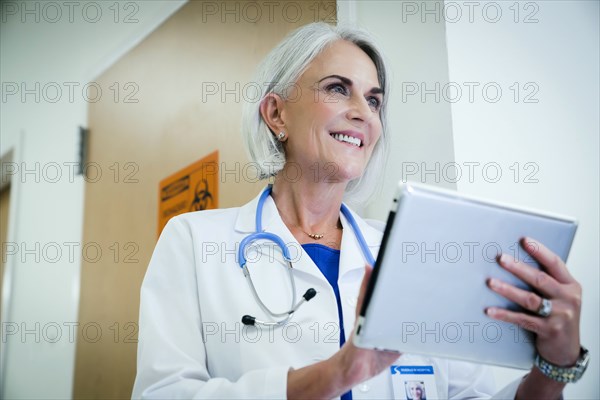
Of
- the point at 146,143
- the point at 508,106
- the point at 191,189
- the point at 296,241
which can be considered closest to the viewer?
the point at 296,241

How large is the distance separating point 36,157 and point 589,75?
2584 millimetres

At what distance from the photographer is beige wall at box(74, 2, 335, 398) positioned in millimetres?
1737

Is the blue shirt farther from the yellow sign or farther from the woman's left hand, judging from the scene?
the yellow sign

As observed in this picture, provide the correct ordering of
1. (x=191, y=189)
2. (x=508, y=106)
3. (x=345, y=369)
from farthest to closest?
(x=191, y=189)
(x=508, y=106)
(x=345, y=369)

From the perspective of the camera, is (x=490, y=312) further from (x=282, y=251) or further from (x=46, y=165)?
(x=46, y=165)

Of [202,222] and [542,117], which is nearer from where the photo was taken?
[202,222]

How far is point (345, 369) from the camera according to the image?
2.49 ft

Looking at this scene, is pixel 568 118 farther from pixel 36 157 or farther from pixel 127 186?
pixel 36 157

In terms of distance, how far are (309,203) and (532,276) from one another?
0.59 m

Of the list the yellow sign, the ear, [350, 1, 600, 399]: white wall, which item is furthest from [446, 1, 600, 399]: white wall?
the yellow sign

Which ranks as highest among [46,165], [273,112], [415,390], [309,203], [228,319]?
[46,165]

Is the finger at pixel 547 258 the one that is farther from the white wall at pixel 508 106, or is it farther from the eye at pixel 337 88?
the eye at pixel 337 88

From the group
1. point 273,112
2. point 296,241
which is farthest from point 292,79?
point 296,241

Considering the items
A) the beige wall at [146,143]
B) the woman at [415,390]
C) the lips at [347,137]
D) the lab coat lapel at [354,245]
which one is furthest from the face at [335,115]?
the woman at [415,390]
